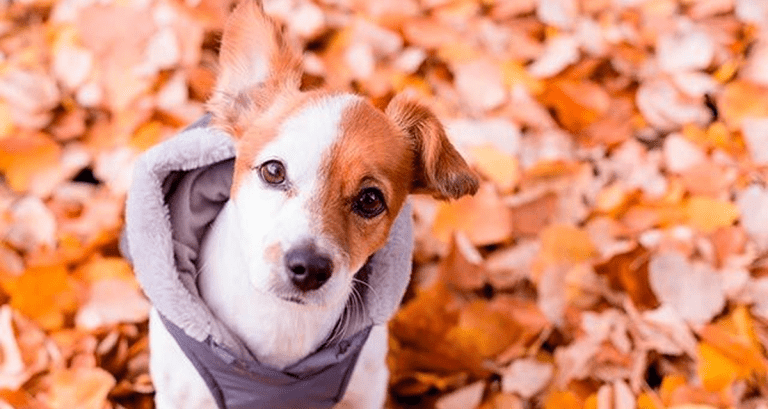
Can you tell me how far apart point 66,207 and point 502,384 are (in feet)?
2.83

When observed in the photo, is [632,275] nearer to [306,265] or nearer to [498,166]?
[498,166]

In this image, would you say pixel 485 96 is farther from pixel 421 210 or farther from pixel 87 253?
pixel 87 253

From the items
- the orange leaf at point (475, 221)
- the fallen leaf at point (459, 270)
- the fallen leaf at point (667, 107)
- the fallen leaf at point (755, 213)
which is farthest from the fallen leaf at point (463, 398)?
the fallen leaf at point (667, 107)

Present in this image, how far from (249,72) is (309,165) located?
20cm

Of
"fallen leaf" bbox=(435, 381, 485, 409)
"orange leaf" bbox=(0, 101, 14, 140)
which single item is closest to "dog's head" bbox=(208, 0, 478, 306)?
"fallen leaf" bbox=(435, 381, 485, 409)

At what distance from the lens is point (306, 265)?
40.1 inches

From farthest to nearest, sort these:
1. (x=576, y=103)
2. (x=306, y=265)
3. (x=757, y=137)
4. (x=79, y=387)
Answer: (x=576, y=103)
(x=757, y=137)
(x=79, y=387)
(x=306, y=265)

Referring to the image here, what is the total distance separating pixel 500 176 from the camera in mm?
1793

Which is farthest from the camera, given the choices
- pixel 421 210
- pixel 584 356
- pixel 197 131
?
pixel 421 210

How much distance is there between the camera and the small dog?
105 cm

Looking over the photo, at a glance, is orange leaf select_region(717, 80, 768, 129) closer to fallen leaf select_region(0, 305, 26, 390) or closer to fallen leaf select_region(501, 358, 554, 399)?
fallen leaf select_region(501, 358, 554, 399)

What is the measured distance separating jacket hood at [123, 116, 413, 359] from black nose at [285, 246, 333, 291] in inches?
7.2

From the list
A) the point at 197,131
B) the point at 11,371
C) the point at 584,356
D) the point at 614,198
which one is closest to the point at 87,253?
the point at 11,371

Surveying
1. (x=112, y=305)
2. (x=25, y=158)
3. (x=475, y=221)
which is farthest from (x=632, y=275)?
(x=25, y=158)
